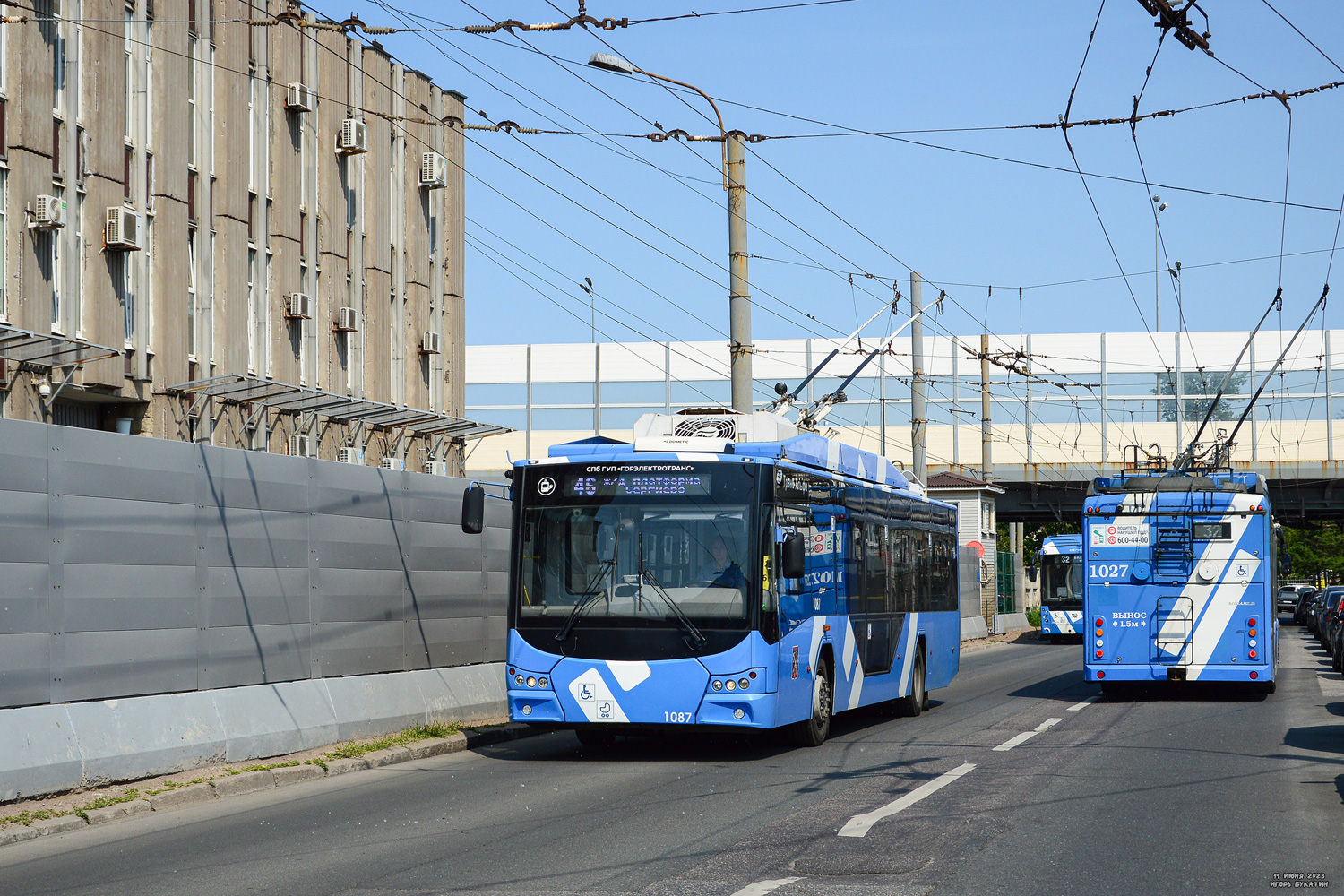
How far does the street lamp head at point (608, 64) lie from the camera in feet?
57.6

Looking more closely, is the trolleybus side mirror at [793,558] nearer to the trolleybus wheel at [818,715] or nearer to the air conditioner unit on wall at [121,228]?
the trolleybus wheel at [818,715]

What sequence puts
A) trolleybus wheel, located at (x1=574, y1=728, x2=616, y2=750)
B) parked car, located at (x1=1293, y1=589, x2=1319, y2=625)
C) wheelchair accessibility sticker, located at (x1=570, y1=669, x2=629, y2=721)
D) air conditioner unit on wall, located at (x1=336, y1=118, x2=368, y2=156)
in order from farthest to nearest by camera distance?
parked car, located at (x1=1293, y1=589, x2=1319, y2=625) < air conditioner unit on wall, located at (x1=336, y1=118, x2=368, y2=156) < trolleybus wheel, located at (x1=574, y1=728, x2=616, y2=750) < wheelchair accessibility sticker, located at (x1=570, y1=669, x2=629, y2=721)

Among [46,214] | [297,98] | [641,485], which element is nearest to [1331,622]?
[297,98]

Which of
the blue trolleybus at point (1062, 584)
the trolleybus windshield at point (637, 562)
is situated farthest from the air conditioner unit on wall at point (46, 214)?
the blue trolleybus at point (1062, 584)

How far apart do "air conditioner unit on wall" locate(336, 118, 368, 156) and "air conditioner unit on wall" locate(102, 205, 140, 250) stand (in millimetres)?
7076

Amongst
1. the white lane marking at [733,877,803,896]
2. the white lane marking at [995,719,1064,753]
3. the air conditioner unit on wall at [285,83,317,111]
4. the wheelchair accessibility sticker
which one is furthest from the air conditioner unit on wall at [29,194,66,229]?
the white lane marking at [733,877,803,896]

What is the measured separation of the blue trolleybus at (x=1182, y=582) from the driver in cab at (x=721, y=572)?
354 inches

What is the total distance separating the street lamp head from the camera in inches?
691

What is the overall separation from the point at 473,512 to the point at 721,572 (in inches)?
92.4

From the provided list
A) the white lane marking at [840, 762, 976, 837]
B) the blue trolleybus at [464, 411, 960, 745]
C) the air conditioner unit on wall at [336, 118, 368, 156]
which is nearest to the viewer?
the white lane marking at [840, 762, 976, 837]

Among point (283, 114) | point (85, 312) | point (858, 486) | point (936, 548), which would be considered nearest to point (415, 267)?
point (283, 114)

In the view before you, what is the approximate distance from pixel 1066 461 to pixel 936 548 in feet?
139

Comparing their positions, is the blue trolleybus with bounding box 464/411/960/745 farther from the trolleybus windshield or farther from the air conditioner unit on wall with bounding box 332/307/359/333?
the air conditioner unit on wall with bounding box 332/307/359/333

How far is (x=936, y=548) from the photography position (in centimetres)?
2052
